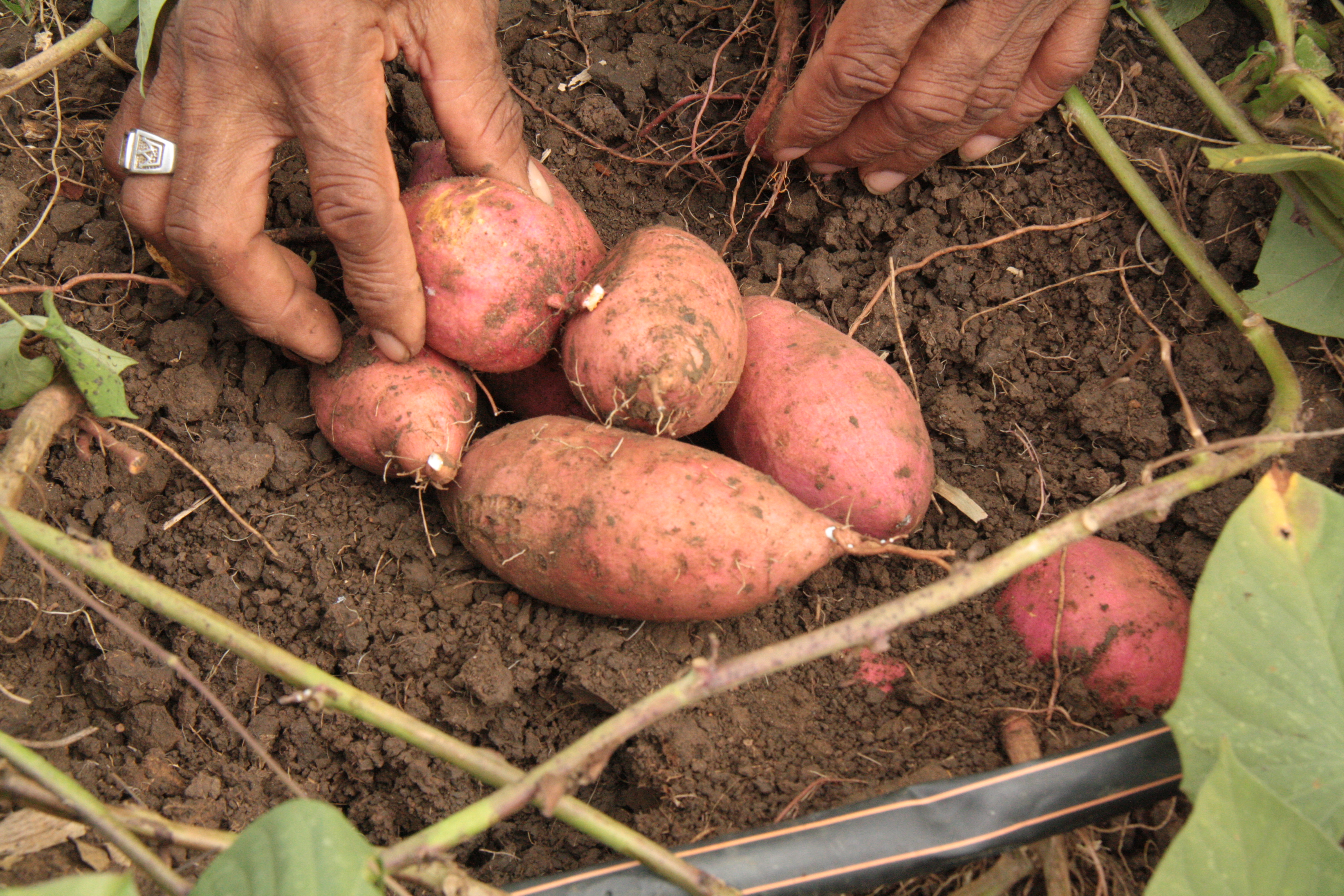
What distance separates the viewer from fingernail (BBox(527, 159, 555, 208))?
59.4 inches

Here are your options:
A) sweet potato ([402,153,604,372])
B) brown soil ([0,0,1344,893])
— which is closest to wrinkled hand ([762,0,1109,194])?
brown soil ([0,0,1344,893])

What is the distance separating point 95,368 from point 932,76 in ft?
4.73

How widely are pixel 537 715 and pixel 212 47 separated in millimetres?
1109

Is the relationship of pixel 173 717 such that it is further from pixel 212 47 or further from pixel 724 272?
pixel 724 272

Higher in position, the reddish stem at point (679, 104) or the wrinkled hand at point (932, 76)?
the wrinkled hand at point (932, 76)

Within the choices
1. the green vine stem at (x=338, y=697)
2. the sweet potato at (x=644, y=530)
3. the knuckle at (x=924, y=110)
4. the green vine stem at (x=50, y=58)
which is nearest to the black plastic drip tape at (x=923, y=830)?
the green vine stem at (x=338, y=697)

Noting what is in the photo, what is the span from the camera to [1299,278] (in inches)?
57.8

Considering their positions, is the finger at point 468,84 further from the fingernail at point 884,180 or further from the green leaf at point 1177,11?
the green leaf at point 1177,11

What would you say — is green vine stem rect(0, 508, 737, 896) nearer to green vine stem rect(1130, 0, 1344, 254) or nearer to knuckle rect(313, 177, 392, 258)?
knuckle rect(313, 177, 392, 258)

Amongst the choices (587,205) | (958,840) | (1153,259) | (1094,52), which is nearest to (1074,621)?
(958,840)

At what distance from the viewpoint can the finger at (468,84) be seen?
1310mm

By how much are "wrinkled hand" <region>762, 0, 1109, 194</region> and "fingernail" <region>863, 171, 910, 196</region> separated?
0.02 m

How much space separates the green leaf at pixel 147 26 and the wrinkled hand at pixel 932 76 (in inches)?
40.9

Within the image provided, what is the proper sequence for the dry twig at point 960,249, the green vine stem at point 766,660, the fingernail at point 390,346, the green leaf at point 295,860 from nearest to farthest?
the green leaf at point 295,860 < the green vine stem at point 766,660 < the fingernail at point 390,346 < the dry twig at point 960,249
